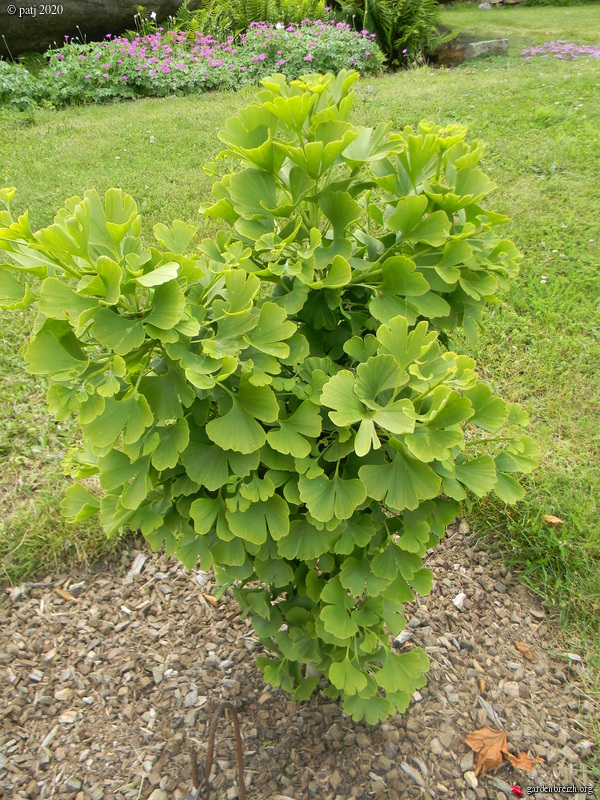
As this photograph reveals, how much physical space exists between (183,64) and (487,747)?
866 cm

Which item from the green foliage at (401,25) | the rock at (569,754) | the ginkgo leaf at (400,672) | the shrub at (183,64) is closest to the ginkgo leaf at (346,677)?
the ginkgo leaf at (400,672)

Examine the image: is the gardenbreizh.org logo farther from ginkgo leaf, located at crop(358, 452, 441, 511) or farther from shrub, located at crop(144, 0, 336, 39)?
shrub, located at crop(144, 0, 336, 39)

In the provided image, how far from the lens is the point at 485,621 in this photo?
7.70 ft

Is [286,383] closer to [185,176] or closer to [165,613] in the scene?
[165,613]

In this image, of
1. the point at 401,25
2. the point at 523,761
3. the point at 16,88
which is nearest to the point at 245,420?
the point at 523,761

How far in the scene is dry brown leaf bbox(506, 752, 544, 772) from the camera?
190cm

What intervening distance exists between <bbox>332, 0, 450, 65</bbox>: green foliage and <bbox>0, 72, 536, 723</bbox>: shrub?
9.46 m

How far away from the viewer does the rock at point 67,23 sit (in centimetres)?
885

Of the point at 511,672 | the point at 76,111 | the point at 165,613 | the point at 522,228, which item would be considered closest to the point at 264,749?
the point at 165,613

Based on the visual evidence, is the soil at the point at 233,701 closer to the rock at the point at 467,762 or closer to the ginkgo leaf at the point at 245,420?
the rock at the point at 467,762

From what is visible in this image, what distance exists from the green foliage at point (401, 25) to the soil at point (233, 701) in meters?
9.41

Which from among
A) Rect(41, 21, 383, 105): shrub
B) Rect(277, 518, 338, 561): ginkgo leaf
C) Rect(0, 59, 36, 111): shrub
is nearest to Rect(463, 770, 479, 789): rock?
Rect(277, 518, 338, 561): ginkgo leaf

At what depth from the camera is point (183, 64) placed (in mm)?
8188

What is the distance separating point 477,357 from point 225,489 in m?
2.44
